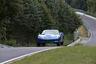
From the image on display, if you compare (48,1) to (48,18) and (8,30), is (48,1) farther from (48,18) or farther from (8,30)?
(8,30)

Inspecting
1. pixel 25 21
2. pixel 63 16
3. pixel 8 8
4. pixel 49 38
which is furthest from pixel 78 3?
pixel 49 38

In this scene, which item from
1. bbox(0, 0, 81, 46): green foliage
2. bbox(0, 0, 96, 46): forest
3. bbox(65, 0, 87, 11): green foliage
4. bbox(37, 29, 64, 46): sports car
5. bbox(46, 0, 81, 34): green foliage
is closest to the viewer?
bbox(37, 29, 64, 46): sports car

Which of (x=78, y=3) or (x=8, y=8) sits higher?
(x=8, y=8)

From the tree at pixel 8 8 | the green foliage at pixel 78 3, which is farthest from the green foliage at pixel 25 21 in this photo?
the green foliage at pixel 78 3

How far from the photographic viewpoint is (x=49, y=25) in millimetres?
49250

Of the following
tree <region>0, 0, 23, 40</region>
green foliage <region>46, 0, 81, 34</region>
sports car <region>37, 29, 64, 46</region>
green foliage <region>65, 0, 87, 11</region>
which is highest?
tree <region>0, 0, 23, 40</region>

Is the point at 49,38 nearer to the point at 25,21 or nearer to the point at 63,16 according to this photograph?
the point at 25,21

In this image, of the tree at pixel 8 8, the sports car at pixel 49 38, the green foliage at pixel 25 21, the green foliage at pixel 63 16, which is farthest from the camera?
the green foliage at pixel 63 16

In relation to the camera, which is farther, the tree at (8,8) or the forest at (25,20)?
the forest at (25,20)

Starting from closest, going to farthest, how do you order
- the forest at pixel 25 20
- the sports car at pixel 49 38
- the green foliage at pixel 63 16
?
the sports car at pixel 49 38
the forest at pixel 25 20
the green foliage at pixel 63 16

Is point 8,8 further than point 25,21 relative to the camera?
No

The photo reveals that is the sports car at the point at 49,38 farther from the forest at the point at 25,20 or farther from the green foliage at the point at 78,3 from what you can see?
the green foliage at the point at 78,3

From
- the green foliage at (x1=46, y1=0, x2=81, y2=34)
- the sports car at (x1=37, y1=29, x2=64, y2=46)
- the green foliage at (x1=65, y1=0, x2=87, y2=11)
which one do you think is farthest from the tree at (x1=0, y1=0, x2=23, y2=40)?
the green foliage at (x1=65, y1=0, x2=87, y2=11)

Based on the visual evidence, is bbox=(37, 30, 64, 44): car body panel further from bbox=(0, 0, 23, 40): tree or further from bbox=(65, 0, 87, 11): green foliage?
bbox=(65, 0, 87, 11): green foliage
